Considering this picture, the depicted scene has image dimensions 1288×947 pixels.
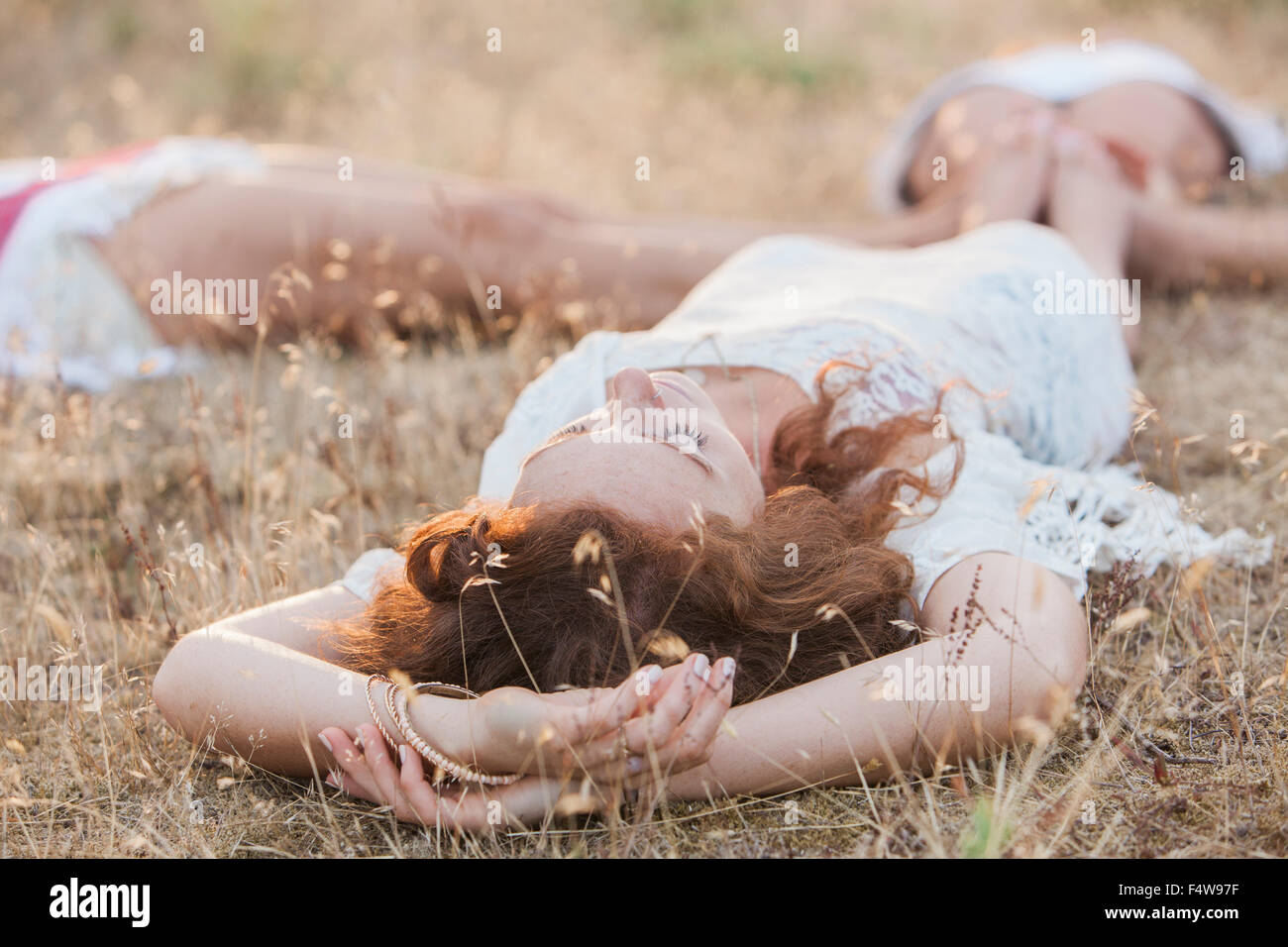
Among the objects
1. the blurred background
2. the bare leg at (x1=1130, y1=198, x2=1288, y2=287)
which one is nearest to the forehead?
the bare leg at (x1=1130, y1=198, x2=1288, y2=287)

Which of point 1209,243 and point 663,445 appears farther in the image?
point 1209,243

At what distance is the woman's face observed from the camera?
1530 mm

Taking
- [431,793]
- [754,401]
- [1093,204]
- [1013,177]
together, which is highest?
[1013,177]

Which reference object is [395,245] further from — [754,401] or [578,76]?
[578,76]

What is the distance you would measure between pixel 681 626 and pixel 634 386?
1.25 feet

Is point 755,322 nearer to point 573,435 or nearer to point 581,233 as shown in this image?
point 573,435

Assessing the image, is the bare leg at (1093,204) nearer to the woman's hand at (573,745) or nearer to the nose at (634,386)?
the nose at (634,386)

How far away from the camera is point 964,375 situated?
2.22 meters

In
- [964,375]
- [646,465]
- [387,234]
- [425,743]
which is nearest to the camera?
[425,743]

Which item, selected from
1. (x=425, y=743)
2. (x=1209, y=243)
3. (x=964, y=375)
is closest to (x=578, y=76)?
(x=1209, y=243)

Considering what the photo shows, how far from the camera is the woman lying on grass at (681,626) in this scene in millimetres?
1418

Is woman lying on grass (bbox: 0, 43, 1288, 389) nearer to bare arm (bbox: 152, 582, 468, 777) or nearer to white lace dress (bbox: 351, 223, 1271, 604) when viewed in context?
white lace dress (bbox: 351, 223, 1271, 604)
